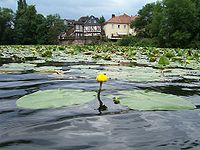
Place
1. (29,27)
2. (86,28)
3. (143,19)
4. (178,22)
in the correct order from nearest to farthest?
1. (178,22)
2. (29,27)
3. (143,19)
4. (86,28)

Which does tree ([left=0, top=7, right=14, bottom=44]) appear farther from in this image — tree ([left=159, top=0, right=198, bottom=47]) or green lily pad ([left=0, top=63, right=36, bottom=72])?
green lily pad ([left=0, top=63, right=36, bottom=72])

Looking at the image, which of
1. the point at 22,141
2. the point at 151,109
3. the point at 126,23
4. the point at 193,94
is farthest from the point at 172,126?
the point at 126,23

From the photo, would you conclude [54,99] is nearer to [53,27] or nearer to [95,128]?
[95,128]

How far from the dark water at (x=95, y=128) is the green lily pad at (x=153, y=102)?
0.04 meters

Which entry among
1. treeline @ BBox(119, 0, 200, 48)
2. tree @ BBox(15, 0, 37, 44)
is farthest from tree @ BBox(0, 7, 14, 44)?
treeline @ BBox(119, 0, 200, 48)

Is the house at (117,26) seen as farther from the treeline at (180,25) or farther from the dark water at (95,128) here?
the dark water at (95,128)

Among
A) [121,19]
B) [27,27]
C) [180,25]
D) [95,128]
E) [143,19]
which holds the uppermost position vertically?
[121,19]

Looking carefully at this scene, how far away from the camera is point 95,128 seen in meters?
1.79

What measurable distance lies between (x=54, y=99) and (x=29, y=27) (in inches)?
2323

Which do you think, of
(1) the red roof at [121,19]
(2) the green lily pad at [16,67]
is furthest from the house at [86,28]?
(2) the green lily pad at [16,67]

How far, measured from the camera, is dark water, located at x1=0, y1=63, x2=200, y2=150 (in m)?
1.52

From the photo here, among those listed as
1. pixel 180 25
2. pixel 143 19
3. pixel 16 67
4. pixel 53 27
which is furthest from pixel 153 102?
pixel 143 19

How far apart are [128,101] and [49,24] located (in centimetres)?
6063

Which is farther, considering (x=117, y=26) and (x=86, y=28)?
(x=117, y=26)
